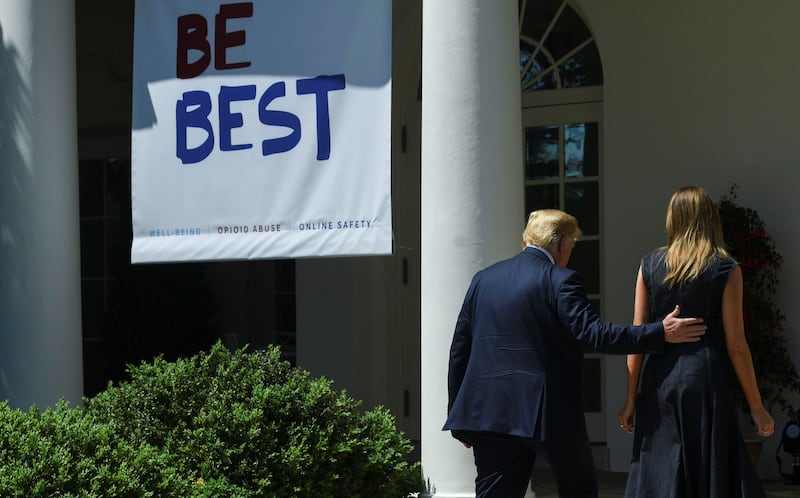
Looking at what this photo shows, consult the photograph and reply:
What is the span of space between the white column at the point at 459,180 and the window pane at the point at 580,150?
130 inches

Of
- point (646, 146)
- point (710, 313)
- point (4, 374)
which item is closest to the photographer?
point (710, 313)

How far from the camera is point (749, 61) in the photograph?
905cm

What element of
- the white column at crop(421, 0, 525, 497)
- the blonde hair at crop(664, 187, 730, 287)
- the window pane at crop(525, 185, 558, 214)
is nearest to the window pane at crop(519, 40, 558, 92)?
the window pane at crop(525, 185, 558, 214)

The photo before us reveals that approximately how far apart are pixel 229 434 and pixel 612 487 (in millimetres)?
3522

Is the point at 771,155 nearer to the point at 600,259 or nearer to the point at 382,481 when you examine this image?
the point at 600,259

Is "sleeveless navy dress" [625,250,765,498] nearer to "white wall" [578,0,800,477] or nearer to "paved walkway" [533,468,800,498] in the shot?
"paved walkway" [533,468,800,498]

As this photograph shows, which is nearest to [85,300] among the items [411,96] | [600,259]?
[411,96]

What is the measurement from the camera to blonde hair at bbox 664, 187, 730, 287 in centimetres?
479

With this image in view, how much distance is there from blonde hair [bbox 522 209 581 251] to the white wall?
432 cm

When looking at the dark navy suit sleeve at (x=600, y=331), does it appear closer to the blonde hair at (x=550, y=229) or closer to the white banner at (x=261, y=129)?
the blonde hair at (x=550, y=229)

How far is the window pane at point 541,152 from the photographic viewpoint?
995 cm

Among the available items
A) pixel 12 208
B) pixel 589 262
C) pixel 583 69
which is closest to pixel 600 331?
pixel 12 208

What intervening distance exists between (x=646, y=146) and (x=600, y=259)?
105cm

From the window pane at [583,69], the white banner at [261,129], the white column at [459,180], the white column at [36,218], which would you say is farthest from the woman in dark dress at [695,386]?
the window pane at [583,69]
